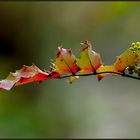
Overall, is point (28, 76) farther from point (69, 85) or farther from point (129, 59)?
point (69, 85)

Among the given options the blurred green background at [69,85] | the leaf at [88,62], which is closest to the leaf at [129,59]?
the leaf at [88,62]

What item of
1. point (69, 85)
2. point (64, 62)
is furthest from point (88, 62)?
point (69, 85)

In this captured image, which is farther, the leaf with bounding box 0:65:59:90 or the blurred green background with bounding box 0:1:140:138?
the blurred green background with bounding box 0:1:140:138

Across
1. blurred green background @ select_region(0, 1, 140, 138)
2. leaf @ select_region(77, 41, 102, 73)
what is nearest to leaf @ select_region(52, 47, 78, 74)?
leaf @ select_region(77, 41, 102, 73)

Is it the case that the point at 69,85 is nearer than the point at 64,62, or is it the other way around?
the point at 64,62

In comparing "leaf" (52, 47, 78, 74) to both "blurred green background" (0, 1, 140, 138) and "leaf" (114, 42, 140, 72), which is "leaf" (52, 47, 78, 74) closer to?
"leaf" (114, 42, 140, 72)

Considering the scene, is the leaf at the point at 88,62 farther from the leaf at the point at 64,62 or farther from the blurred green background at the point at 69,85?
the blurred green background at the point at 69,85

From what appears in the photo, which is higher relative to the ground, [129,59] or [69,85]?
[129,59]

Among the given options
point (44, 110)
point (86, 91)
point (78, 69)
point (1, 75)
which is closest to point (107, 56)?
point (86, 91)
